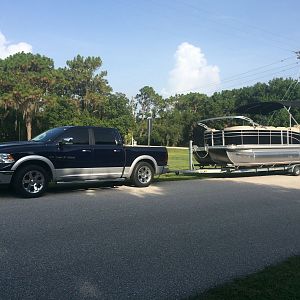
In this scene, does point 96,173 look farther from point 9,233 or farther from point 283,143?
point 283,143

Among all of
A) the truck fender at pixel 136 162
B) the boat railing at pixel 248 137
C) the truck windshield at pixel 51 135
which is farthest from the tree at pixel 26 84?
the truck windshield at pixel 51 135

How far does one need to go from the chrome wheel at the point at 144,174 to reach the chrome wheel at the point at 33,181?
320 cm

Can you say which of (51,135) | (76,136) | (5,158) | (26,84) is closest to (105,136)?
(76,136)

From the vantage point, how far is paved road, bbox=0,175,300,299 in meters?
4.64

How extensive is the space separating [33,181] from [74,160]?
4.20 ft

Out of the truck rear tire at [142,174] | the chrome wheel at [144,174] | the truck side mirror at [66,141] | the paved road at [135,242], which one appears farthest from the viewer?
the chrome wheel at [144,174]

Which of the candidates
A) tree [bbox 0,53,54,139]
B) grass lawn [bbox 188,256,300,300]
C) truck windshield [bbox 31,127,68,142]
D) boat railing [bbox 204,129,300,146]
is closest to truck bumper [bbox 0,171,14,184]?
truck windshield [bbox 31,127,68,142]

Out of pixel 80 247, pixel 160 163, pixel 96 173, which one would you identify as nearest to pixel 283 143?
pixel 160 163

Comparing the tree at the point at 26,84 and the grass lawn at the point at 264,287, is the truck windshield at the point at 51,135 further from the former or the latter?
the tree at the point at 26,84

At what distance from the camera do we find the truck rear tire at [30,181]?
1005 centimetres

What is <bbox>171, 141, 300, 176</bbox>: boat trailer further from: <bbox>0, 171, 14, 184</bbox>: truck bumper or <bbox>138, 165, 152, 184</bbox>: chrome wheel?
<bbox>0, 171, 14, 184</bbox>: truck bumper

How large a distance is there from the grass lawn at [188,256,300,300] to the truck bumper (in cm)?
677

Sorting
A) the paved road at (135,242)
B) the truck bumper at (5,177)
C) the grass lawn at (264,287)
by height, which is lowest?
the grass lawn at (264,287)

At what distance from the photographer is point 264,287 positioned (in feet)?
14.7
